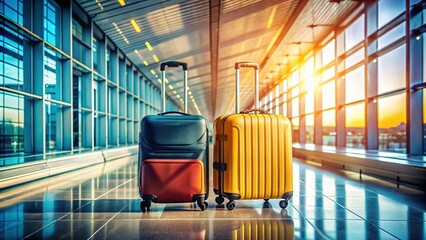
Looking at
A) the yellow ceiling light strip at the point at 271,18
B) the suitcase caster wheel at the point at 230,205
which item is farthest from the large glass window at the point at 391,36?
the suitcase caster wheel at the point at 230,205

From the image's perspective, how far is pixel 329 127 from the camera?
47.4ft

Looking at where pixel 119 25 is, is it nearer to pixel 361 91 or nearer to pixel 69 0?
pixel 69 0

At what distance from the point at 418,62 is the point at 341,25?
6107mm

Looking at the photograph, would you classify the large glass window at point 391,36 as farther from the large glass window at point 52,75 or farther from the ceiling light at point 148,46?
the large glass window at point 52,75

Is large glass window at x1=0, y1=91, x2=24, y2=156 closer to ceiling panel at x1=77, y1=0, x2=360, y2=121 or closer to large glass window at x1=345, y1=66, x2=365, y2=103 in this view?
ceiling panel at x1=77, y1=0, x2=360, y2=121

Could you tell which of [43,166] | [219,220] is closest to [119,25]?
[43,166]

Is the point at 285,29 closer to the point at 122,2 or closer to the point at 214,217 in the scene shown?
the point at 122,2

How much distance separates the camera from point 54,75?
32.9 feet

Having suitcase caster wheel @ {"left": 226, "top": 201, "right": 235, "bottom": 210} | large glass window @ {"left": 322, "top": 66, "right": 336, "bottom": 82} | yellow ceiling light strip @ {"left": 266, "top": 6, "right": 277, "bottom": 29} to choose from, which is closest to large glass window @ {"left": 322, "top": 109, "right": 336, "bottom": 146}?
large glass window @ {"left": 322, "top": 66, "right": 336, "bottom": 82}

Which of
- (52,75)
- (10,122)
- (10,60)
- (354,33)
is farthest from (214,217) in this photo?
(354,33)

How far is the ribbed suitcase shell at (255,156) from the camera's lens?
12.1 feet

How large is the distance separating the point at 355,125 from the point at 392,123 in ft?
7.98

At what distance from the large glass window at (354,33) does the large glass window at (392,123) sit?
2737mm

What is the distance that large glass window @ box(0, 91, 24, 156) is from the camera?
1087 centimetres
